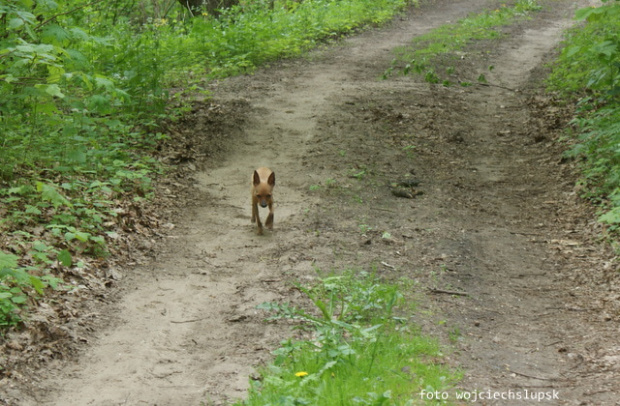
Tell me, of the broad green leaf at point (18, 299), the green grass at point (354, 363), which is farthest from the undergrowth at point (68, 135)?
the green grass at point (354, 363)

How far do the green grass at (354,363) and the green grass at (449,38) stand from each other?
980 centimetres

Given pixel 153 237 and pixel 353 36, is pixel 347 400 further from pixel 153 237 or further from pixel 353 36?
pixel 353 36

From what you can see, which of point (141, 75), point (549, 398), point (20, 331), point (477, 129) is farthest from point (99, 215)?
point (477, 129)

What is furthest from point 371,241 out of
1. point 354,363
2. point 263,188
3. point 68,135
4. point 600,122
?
point 600,122

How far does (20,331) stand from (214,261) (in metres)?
2.70

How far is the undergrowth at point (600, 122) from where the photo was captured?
886 cm

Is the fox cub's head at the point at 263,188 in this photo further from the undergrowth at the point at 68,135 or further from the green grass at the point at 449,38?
the green grass at the point at 449,38

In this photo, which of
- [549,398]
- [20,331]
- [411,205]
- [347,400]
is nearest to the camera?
[347,400]

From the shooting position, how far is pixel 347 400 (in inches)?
185

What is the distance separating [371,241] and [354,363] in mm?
3508

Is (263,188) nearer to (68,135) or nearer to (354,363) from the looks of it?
(68,135)

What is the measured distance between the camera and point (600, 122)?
11.5 metres

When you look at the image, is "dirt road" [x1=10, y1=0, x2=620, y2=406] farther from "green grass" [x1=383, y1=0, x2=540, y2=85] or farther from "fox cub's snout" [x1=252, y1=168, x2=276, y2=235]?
"green grass" [x1=383, y1=0, x2=540, y2=85]

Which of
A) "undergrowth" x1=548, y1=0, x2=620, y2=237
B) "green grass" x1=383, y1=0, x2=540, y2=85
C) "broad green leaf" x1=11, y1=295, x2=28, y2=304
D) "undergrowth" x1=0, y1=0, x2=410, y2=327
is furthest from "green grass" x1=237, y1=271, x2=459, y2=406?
"green grass" x1=383, y1=0, x2=540, y2=85
